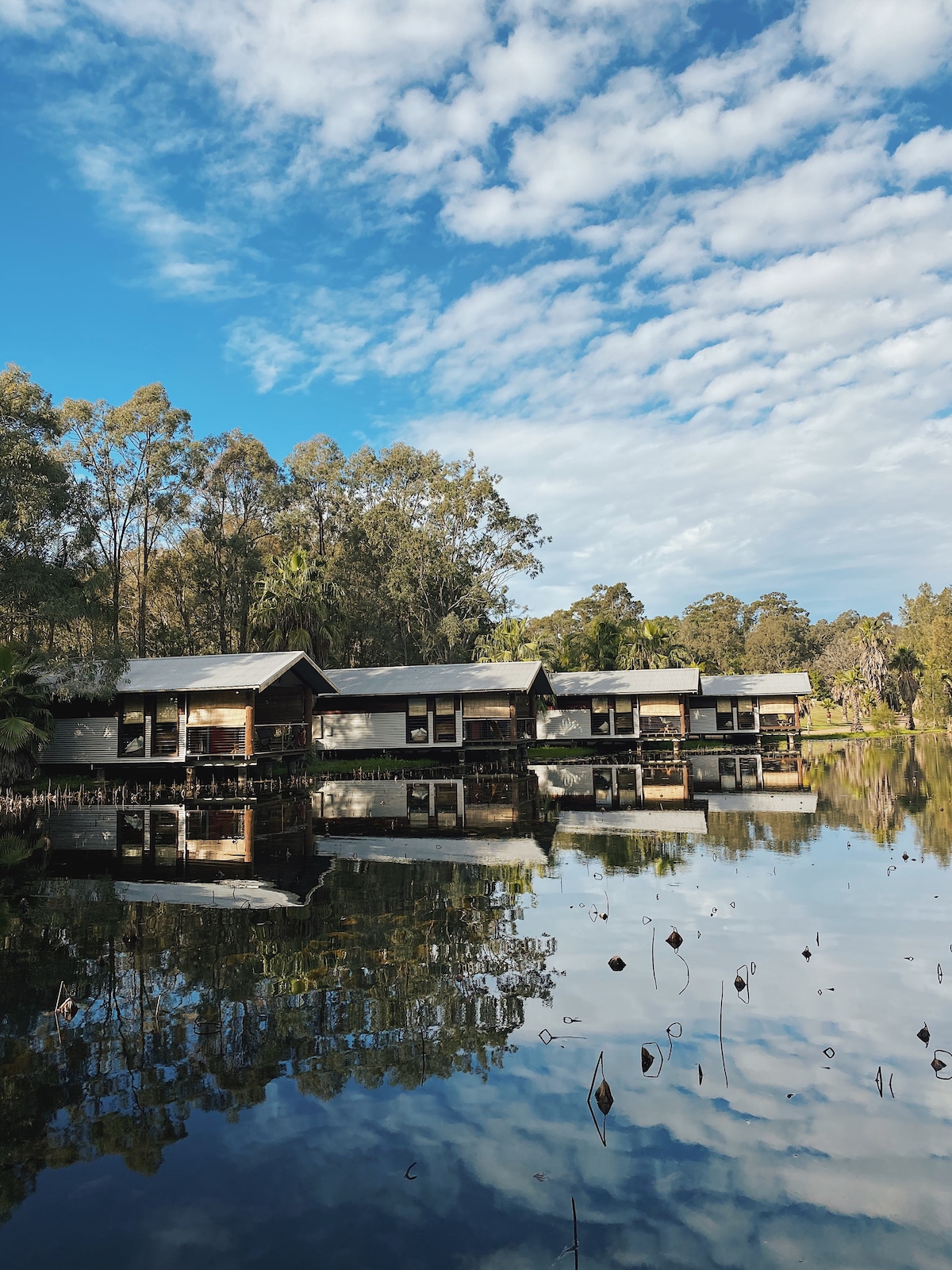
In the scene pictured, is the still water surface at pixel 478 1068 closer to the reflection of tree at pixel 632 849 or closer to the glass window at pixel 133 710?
the reflection of tree at pixel 632 849

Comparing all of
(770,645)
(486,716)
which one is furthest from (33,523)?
(770,645)

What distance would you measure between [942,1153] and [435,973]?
213 inches

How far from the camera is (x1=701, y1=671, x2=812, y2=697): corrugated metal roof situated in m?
56.3

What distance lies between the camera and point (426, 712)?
43250 mm

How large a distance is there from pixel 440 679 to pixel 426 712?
73.5 inches

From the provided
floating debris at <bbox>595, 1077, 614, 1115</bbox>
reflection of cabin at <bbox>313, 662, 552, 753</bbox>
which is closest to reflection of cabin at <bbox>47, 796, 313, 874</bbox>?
floating debris at <bbox>595, 1077, 614, 1115</bbox>

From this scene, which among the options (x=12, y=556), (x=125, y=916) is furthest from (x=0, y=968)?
(x=12, y=556)

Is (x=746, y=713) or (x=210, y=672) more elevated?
(x=210, y=672)

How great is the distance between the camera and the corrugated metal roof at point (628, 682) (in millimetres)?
49812

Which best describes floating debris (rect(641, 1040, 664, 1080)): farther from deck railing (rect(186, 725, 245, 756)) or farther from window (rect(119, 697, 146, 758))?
window (rect(119, 697, 146, 758))

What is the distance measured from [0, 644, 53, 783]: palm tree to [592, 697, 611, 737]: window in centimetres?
3087

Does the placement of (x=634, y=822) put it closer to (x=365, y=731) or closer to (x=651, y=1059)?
(x=651, y=1059)

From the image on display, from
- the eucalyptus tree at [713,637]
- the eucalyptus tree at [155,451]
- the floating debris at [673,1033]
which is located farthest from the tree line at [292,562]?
the floating debris at [673,1033]

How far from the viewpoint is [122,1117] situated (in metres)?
6.76
